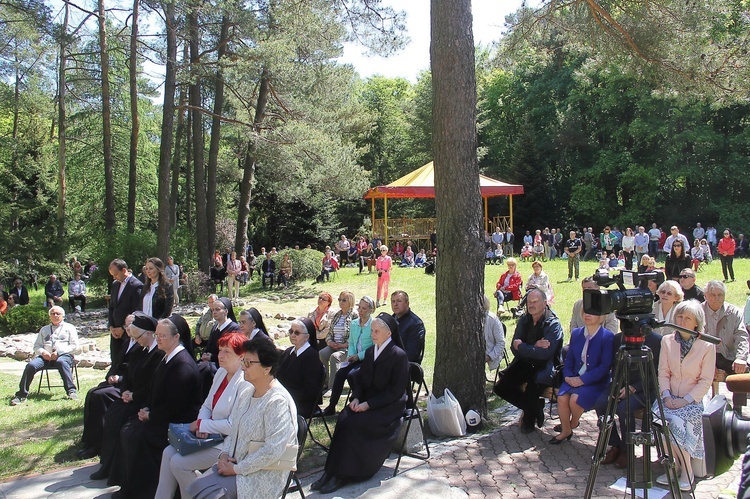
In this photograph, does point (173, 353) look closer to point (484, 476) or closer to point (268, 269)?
point (484, 476)

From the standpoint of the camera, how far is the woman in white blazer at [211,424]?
176 inches

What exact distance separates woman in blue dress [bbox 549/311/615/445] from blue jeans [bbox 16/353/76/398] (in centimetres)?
627

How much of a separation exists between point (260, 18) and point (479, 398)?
15593 millimetres

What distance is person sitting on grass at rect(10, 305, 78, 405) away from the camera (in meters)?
8.37

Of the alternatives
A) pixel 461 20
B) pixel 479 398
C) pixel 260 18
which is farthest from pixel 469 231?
pixel 260 18

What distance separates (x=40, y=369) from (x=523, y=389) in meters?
6.21

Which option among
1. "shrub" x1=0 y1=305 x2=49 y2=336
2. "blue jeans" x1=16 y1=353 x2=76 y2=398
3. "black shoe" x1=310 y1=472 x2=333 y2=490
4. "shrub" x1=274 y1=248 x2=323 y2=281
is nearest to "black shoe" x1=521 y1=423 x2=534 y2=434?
"black shoe" x1=310 y1=472 x2=333 y2=490

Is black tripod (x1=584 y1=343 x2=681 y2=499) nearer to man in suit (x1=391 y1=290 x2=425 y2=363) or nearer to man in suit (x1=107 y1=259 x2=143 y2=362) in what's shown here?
man in suit (x1=391 y1=290 x2=425 y2=363)

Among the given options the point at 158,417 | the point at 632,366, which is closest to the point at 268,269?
the point at 158,417

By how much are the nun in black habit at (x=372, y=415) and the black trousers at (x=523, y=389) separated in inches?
55.7

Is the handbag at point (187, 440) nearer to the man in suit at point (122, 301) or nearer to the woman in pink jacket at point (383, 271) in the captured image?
the man in suit at point (122, 301)

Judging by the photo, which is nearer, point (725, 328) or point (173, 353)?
point (173, 353)

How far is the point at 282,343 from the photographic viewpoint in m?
12.2

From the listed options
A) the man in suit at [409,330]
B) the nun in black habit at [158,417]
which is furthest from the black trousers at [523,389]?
the nun in black habit at [158,417]
